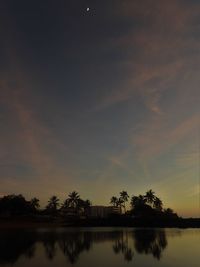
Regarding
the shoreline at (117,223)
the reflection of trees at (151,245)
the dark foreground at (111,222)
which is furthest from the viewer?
the dark foreground at (111,222)

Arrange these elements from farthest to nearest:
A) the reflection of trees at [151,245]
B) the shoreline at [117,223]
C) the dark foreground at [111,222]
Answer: the dark foreground at [111,222] < the shoreline at [117,223] < the reflection of trees at [151,245]

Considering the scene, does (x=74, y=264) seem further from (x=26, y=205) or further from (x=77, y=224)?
(x=26, y=205)

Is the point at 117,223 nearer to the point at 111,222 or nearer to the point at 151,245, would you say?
the point at 111,222

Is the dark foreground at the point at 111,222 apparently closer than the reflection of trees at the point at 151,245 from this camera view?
No

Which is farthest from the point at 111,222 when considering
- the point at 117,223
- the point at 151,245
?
the point at 151,245

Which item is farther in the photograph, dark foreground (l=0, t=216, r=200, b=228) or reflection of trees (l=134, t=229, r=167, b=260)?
dark foreground (l=0, t=216, r=200, b=228)

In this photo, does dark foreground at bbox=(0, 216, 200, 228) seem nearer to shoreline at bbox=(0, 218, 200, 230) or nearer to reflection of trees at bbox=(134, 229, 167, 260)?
shoreline at bbox=(0, 218, 200, 230)

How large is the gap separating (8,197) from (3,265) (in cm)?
15612

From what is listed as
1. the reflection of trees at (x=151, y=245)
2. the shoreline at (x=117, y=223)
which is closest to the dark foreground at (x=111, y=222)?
the shoreline at (x=117, y=223)

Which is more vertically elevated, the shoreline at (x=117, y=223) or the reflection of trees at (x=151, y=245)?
the shoreline at (x=117, y=223)

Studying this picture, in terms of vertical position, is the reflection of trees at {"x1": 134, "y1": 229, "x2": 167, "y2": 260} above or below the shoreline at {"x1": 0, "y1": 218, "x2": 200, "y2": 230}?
below

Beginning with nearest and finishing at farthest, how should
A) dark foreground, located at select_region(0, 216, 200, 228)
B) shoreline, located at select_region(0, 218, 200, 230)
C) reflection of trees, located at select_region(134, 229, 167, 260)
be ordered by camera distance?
reflection of trees, located at select_region(134, 229, 167, 260) < shoreline, located at select_region(0, 218, 200, 230) < dark foreground, located at select_region(0, 216, 200, 228)

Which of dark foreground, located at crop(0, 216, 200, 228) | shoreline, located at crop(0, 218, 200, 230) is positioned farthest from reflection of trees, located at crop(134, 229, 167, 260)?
dark foreground, located at crop(0, 216, 200, 228)

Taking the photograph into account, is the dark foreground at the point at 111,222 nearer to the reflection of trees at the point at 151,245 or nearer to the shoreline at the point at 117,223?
the shoreline at the point at 117,223
